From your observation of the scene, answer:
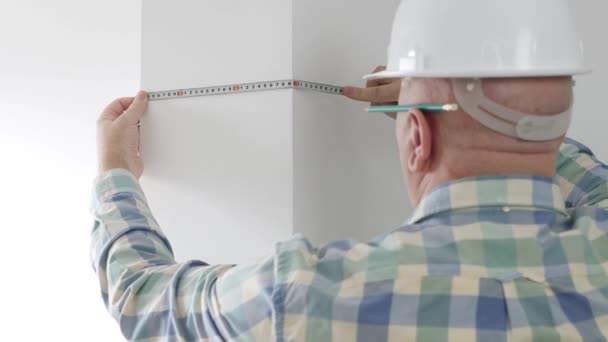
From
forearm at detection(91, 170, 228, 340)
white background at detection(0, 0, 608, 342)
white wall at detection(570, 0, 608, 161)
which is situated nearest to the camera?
forearm at detection(91, 170, 228, 340)

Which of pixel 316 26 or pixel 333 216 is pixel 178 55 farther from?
pixel 333 216

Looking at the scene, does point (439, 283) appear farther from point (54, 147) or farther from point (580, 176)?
point (54, 147)

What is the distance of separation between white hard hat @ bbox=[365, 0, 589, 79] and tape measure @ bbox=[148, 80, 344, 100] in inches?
12.1

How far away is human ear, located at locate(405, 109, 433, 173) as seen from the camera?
0.91 metres

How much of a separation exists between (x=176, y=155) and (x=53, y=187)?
531mm

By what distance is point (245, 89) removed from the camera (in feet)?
4.22

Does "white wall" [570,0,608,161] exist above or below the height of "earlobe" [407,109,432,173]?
above

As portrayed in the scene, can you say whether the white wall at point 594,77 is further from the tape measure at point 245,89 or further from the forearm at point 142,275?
the forearm at point 142,275

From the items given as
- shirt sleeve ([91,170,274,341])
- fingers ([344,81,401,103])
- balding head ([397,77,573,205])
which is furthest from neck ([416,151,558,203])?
fingers ([344,81,401,103])

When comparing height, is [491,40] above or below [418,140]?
above

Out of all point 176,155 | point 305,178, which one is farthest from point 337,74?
point 176,155

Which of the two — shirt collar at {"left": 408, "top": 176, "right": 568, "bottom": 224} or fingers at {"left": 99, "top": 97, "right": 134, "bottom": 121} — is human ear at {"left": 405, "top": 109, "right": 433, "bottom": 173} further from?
fingers at {"left": 99, "top": 97, "right": 134, "bottom": 121}

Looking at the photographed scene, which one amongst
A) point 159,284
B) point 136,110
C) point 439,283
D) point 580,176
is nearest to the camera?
point 439,283

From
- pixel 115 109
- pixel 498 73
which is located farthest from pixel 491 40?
pixel 115 109
